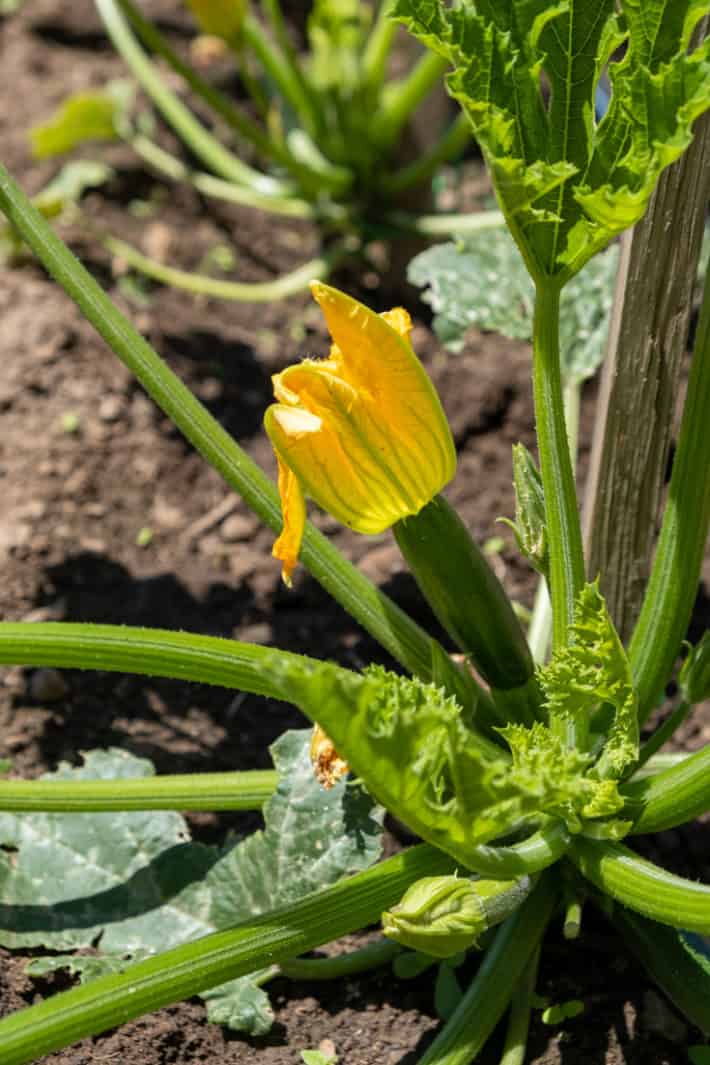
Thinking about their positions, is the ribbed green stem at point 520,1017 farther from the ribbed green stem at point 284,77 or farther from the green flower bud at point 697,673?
the ribbed green stem at point 284,77

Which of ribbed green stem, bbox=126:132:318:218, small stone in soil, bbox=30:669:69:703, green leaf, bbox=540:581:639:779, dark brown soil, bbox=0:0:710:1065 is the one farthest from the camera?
ribbed green stem, bbox=126:132:318:218

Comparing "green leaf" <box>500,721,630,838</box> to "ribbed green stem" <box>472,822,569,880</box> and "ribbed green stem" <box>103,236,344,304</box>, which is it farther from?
"ribbed green stem" <box>103,236,344,304</box>

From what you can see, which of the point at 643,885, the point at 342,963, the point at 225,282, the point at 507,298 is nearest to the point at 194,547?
the point at 507,298

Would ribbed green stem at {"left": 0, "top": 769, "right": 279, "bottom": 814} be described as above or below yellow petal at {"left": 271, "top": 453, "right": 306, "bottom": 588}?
below

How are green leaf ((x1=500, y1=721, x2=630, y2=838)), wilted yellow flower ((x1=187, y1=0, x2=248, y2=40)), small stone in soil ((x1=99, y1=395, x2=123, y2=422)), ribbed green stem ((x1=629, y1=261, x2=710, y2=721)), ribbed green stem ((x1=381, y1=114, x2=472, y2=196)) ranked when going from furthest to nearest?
ribbed green stem ((x1=381, y1=114, x2=472, y2=196)) → wilted yellow flower ((x1=187, y1=0, x2=248, y2=40)) → small stone in soil ((x1=99, y1=395, x2=123, y2=422)) → ribbed green stem ((x1=629, y1=261, x2=710, y2=721)) → green leaf ((x1=500, y1=721, x2=630, y2=838))

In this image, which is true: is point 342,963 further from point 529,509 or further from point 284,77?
point 284,77

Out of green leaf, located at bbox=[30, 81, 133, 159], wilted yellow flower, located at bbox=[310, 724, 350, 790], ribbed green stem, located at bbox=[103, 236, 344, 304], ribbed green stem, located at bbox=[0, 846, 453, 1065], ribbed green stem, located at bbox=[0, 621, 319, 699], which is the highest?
green leaf, located at bbox=[30, 81, 133, 159]

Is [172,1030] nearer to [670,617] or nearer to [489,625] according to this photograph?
[489,625]

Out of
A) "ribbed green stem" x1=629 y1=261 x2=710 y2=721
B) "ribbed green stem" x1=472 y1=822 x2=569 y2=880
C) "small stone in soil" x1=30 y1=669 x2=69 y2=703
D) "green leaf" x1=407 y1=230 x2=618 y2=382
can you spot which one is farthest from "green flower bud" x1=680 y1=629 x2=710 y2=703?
"small stone in soil" x1=30 y1=669 x2=69 y2=703

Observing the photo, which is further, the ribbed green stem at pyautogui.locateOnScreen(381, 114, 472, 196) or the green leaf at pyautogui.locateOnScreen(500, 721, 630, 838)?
the ribbed green stem at pyautogui.locateOnScreen(381, 114, 472, 196)
